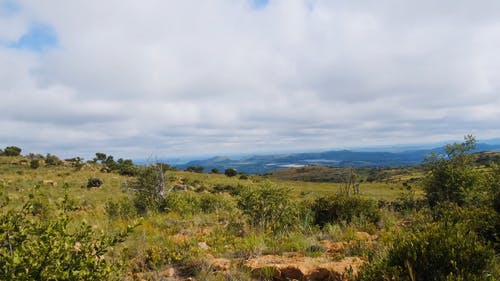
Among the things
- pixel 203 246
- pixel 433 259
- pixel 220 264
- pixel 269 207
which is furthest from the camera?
pixel 269 207

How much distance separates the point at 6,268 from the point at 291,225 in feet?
26.6

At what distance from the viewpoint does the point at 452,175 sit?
43.8 ft

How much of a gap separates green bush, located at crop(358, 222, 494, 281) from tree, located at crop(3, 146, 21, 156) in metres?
73.2

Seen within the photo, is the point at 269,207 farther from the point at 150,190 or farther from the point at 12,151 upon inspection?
the point at 12,151

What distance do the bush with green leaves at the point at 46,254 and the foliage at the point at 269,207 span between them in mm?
6452

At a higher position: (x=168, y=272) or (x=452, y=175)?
(x=452, y=175)

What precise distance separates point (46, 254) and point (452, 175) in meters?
13.7

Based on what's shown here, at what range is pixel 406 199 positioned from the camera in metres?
15.3

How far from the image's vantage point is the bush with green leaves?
3.68m

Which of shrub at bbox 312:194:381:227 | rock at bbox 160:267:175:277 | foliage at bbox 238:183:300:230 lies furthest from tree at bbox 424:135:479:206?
rock at bbox 160:267:175:277

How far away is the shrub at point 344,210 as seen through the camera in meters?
11.0

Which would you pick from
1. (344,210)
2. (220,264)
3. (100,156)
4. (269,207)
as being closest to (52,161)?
(100,156)

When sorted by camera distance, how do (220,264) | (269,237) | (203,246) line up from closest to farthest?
(220,264)
(203,246)
(269,237)

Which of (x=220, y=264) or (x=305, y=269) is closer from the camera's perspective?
(x=305, y=269)
